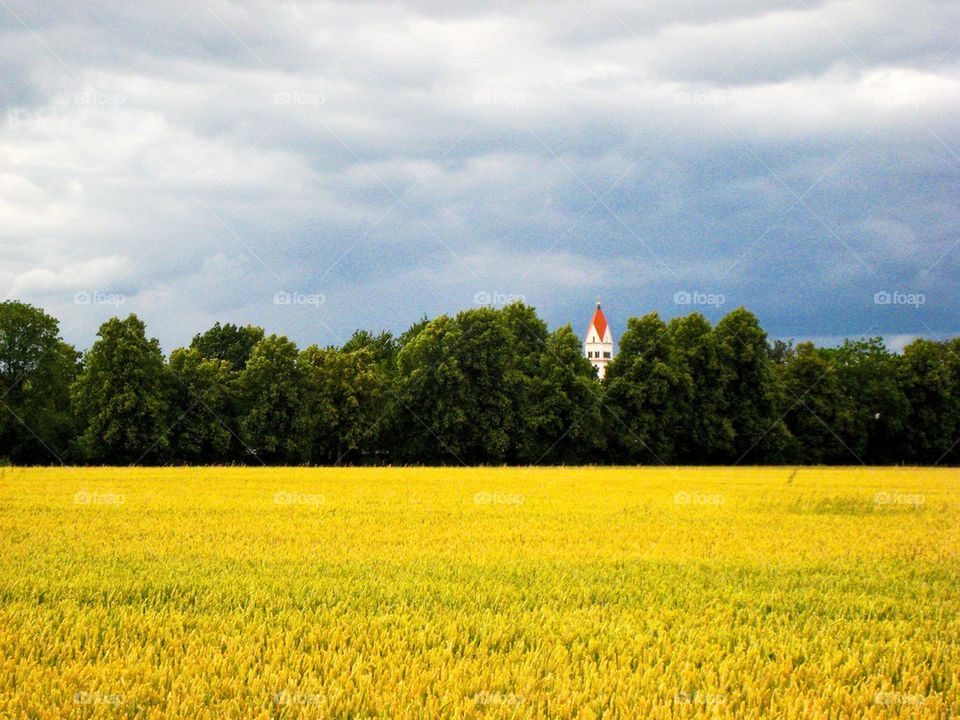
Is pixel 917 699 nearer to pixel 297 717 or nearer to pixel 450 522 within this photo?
pixel 297 717

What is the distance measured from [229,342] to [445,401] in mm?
39876

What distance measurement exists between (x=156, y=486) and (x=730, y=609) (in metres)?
25.4

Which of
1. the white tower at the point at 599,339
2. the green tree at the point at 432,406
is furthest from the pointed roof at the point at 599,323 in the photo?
the green tree at the point at 432,406

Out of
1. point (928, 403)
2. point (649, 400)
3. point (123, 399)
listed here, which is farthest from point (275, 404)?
point (928, 403)

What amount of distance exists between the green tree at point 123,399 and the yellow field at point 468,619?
5051cm

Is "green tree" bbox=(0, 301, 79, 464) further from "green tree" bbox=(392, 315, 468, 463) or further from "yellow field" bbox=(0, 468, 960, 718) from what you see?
"yellow field" bbox=(0, 468, 960, 718)

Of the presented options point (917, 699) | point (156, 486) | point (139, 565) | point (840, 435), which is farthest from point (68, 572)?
point (840, 435)

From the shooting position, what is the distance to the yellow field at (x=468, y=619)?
6453 millimetres

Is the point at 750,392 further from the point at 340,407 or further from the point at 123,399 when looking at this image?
the point at 123,399

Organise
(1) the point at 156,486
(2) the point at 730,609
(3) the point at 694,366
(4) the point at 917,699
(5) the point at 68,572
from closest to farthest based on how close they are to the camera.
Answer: (4) the point at 917,699 → (2) the point at 730,609 → (5) the point at 68,572 → (1) the point at 156,486 → (3) the point at 694,366

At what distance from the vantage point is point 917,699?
6.77 metres

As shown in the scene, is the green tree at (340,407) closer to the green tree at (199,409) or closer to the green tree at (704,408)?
the green tree at (199,409)

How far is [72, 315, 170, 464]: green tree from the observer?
66.2 meters

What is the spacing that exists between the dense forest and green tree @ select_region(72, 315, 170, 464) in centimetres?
13
